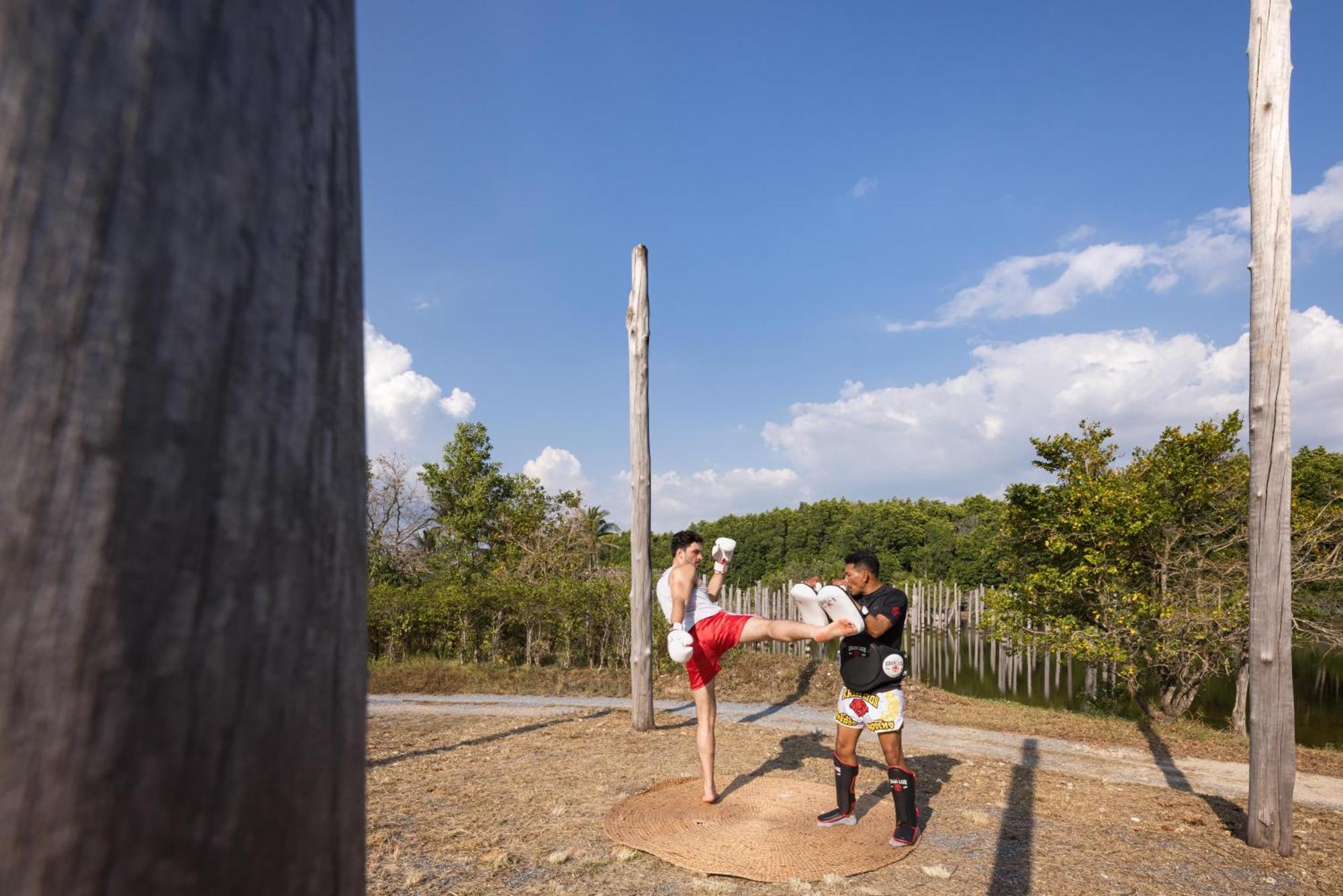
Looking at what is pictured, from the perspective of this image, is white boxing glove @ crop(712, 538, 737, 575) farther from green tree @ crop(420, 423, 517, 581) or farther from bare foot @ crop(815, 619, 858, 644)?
green tree @ crop(420, 423, 517, 581)

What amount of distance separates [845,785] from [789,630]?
1228mm

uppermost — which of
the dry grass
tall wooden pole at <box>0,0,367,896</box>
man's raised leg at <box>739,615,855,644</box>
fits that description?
tall wooden pole at <box>0,0,367,896</box>

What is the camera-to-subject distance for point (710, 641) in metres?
5.21

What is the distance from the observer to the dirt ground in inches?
167

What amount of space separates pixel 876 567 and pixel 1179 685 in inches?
306

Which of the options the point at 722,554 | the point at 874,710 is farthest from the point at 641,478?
the point at 874,710

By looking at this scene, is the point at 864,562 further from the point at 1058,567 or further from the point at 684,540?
the point at 1058,567

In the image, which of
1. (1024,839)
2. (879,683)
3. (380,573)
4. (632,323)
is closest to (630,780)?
(879,683)

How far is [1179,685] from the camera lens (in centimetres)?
1005

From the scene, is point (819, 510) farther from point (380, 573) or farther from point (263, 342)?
point (263, 342)

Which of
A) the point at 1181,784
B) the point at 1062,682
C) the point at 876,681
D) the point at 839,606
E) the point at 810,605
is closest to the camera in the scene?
the point at 839,606

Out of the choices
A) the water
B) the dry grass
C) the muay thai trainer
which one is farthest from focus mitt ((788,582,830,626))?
the water

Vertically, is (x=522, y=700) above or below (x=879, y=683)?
below

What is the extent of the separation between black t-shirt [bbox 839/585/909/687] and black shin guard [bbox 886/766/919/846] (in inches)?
30.3
